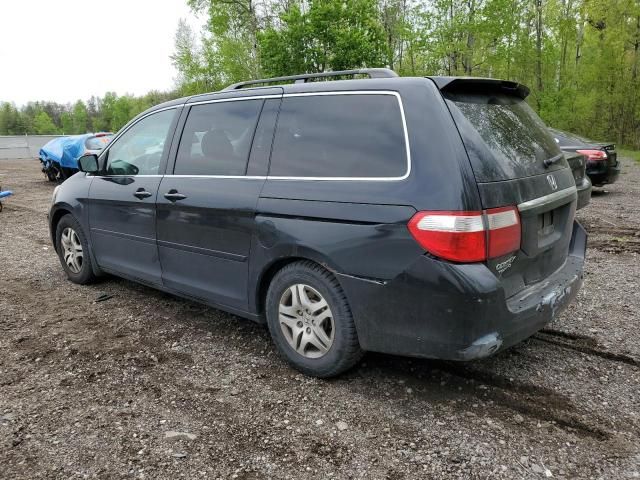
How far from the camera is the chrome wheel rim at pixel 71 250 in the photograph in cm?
523

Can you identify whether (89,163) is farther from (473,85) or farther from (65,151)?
(65,151)

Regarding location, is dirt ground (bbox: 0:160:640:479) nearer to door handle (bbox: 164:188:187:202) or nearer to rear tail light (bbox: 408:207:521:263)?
rear tail light (bbox: 408:207:521:263)

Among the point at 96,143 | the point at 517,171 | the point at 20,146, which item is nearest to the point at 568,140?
the point at 517,171

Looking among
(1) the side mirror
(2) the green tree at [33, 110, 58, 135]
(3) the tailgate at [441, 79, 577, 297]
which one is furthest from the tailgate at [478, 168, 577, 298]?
(2) the green tree at [33, 110, 58, 135]

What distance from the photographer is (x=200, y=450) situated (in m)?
2.56

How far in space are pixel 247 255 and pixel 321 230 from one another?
708 millimetres

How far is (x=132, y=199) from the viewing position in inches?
169

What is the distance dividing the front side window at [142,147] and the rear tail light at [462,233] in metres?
2.55

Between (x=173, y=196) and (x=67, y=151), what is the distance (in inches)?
525

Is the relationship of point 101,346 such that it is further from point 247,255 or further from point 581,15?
point 581,15

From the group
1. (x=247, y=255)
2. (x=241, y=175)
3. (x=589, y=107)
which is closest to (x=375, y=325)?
(x=247, y=255)

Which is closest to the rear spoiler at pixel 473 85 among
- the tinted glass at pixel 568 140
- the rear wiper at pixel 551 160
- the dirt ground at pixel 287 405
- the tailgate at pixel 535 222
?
the rear wiper at pixel 551 160

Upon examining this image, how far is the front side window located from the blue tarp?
36.9ft

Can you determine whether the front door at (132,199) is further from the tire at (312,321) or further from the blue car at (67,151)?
the blue car at (67,151)
